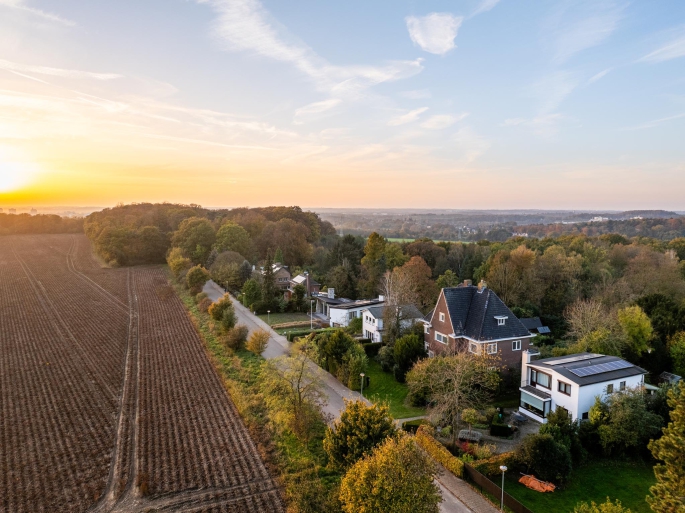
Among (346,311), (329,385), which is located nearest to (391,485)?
(329,385)

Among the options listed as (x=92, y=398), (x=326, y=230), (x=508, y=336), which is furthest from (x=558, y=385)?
(x=326, y=230)

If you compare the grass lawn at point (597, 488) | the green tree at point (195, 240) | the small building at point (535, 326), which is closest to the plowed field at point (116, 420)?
the grass lawn at point (597, 488)

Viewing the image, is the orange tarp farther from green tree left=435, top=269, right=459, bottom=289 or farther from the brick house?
green tree left=435, top=269, right=459, bottom=289

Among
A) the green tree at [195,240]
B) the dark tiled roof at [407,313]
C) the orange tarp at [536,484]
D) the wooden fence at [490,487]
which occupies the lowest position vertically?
the orange tarp at [536,484]

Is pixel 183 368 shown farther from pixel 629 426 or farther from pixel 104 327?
pixel 629 426

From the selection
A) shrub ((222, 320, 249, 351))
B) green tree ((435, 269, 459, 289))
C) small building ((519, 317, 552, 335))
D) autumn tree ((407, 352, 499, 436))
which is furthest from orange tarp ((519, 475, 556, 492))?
green tree ((435, 269, 459, 289))

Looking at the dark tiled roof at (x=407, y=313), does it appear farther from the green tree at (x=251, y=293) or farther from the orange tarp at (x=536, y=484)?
the green tree at (x=251, y=293)
